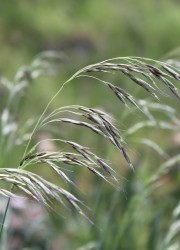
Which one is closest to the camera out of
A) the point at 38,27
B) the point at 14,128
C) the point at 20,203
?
the point at 14,128

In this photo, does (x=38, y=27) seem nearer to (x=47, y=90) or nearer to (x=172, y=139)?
(x=47, y=90)

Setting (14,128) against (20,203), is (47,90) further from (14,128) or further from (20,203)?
(14,128)

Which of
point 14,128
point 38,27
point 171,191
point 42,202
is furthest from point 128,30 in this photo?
point 42,202

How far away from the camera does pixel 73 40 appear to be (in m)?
6.14

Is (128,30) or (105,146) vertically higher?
(128,30)

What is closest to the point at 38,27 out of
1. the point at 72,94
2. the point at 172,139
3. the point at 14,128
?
the point at 72,94

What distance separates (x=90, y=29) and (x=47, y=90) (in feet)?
3.18

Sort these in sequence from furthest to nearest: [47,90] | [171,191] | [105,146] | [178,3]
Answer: [178,3]
[47,90]
[105,146]
[171,191]

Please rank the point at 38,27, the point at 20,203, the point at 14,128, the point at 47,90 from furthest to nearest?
1. the point at 38,27
2. the point at 47,90
3. the point at 20,203
4. the point at 14,128

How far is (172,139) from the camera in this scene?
14.2ft

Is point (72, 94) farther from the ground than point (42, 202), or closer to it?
closer to it

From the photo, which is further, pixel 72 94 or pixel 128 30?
pixel 128 30

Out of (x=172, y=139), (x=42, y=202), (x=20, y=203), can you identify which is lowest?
(x=20, y=203)

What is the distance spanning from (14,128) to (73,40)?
3.53 meters
